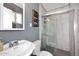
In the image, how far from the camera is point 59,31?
4.98 ft

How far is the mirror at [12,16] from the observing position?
144 cm

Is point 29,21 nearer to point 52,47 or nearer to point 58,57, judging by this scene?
point 52,47

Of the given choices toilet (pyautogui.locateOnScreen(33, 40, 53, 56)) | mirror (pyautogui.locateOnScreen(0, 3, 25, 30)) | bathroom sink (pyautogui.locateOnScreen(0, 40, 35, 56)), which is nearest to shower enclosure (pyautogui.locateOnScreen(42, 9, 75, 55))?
toilet (pyautogui.locateOnScreen(33, 40, 53, 56))

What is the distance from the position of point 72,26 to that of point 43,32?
403 millimetres

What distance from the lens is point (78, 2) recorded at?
4.84 ft

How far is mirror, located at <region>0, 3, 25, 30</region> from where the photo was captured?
4.72 ft

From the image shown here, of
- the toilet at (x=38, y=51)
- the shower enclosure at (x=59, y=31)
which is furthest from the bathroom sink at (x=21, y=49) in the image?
the shower enclosure at (x=59, y=31)

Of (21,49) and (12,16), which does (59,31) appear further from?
(12,16)

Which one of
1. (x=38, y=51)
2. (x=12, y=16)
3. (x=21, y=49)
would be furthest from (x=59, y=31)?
(x=12, y=16)

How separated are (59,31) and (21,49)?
577mm

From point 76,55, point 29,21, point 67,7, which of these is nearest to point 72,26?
point 67,7

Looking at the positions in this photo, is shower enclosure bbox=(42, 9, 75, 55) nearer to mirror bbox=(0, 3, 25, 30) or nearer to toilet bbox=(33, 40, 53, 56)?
toilet bbox=(33, 40, 53, 56)

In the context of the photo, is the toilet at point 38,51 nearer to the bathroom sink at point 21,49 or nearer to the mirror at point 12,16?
the bathroom sink at point 21,49

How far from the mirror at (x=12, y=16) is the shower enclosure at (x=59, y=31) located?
1.07 ft
